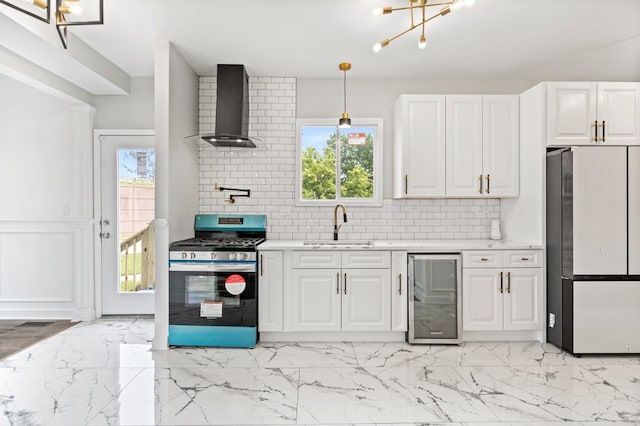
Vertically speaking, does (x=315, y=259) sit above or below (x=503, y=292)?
above

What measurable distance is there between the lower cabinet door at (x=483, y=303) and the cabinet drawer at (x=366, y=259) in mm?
728

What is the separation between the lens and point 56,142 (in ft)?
14.4

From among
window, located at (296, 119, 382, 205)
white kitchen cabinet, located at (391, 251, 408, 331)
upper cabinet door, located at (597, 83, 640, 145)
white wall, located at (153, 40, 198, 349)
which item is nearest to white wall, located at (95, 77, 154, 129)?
white wall, located at (153, 40, 198, 349)

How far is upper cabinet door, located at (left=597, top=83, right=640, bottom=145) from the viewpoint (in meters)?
3.49

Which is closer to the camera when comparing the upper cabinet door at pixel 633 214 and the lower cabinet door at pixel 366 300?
the upper cabinet door at pixel 633 214

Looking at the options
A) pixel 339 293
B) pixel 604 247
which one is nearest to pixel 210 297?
pixel 339 293

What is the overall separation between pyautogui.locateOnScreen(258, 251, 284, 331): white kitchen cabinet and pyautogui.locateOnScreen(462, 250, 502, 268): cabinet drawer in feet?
5.58

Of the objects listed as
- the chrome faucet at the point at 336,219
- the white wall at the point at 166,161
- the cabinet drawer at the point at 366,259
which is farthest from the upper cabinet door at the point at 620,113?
the white wall at the point at 166,161

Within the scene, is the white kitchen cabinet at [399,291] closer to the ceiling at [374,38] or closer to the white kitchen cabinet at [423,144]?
the white kitchen cabinet at [423,144]

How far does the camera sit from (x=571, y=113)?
3.52m

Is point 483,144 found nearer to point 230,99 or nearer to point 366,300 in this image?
point 366,300

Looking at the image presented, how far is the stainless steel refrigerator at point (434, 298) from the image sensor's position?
11.7 feet

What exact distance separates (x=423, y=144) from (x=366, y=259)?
4.30ft

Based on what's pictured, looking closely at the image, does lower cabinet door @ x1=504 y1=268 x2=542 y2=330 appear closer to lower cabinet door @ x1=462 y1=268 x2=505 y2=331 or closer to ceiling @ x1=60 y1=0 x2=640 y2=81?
lower cabinet door @ x1=462 y1=268 x2=505 y2=331
